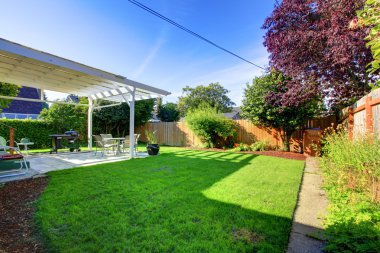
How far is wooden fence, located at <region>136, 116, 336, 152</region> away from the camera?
942 centimetres

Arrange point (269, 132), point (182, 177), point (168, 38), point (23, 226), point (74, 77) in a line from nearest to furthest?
1. point (23, 226)
2. point (182, 177)
3. point (74, 77)
4. point (168, 38)
5. point (269, 132)

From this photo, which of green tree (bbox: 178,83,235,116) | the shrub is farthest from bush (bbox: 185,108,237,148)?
green tree (bbox: 178,83,235,116)

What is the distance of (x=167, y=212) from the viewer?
2877 mm

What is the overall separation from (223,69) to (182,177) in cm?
1000

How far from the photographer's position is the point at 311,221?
2600 millimetres

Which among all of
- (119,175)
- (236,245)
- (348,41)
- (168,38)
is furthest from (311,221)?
(168,38)

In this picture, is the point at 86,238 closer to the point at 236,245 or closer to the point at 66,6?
the point at 236,245

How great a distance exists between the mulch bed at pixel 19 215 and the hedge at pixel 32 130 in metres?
8.69

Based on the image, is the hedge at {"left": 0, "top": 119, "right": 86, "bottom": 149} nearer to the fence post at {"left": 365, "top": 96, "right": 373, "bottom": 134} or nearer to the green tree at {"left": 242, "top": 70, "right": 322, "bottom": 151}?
the green tree at {"left": 242, "top": 70, "right": 322, "bottom": 151}

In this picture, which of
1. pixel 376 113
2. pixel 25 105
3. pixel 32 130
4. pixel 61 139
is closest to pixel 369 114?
pixel 376 113

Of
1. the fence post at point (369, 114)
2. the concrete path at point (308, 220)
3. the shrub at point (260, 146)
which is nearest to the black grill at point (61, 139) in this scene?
the shrub at point (260, 146)

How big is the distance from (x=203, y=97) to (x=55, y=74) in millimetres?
28725

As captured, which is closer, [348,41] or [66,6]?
[348,41]

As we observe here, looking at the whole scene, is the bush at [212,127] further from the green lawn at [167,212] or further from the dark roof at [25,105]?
the dark roof at [25,105]
